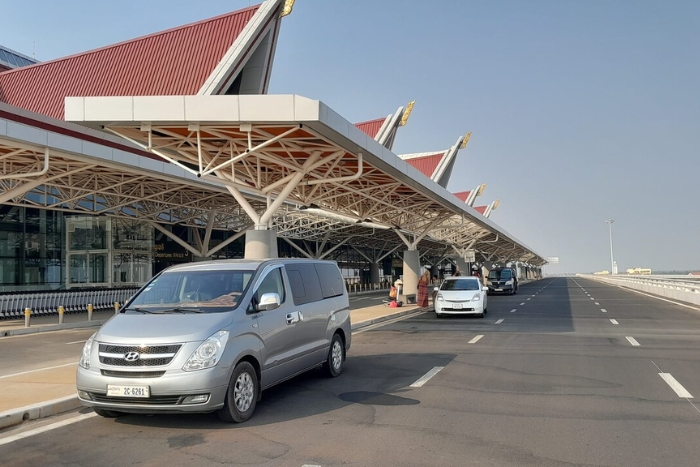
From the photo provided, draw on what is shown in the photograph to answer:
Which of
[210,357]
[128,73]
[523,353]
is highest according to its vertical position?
[128,73]

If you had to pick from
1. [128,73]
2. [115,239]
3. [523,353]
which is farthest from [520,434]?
[115,239]

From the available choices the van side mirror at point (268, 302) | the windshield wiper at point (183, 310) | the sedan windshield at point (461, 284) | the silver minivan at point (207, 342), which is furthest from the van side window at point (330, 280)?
the sedan windshield at point (461, 284)

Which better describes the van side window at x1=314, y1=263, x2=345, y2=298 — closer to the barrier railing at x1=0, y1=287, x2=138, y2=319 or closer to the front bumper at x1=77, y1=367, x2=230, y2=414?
the front bumper at x1=77, y1=367, x2=230, y2=414

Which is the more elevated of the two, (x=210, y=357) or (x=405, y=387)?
(x=210, y=357)

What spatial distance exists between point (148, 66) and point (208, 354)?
81.1 feet

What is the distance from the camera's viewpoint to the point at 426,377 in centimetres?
967

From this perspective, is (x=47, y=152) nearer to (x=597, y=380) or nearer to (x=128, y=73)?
(x=128, y=73)

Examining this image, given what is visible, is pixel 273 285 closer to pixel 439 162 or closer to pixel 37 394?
pixel 37 394

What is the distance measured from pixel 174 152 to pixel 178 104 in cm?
426

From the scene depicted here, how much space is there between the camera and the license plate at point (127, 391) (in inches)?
243

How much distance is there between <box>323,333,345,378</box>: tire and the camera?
9.57 meters

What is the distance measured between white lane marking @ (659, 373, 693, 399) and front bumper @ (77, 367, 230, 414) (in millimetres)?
6427

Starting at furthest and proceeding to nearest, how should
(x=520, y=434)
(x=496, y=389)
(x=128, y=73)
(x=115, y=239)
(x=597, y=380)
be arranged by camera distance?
(x=115, y=239)
(x=128, y=73)
(x=597, y=380)
(x=496, y=389)
(x=520, y=434)

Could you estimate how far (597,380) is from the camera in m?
9.28
